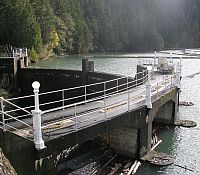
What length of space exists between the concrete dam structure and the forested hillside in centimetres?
1891

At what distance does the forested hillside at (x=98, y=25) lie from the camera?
41.0 metres

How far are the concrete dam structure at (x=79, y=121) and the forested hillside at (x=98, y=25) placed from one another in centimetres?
1891

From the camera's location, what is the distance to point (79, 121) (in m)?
10.5

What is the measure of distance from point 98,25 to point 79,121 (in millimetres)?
Result: 83577

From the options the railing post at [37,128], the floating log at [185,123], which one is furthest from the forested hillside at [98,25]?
the railing post at [37,128]

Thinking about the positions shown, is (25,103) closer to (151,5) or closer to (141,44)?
(141,44)

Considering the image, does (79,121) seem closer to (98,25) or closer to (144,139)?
(144,139)

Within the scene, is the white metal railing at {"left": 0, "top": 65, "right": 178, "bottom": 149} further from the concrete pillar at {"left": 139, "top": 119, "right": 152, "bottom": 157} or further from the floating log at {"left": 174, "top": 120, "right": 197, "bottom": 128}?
the floating log at {"left": 174, "top": 120, "right": 197, "bottom": 128}

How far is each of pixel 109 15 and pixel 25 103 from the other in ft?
256

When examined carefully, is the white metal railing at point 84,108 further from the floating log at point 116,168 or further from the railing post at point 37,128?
the floating log at point 116,168

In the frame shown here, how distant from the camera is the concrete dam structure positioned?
26.3ft

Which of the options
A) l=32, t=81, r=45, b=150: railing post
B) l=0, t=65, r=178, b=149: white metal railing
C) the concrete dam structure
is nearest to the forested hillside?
the concrete dam structure

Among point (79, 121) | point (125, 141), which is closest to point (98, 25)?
point (125, 141)

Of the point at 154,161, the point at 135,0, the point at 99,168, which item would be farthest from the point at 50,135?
the point at 135,0
